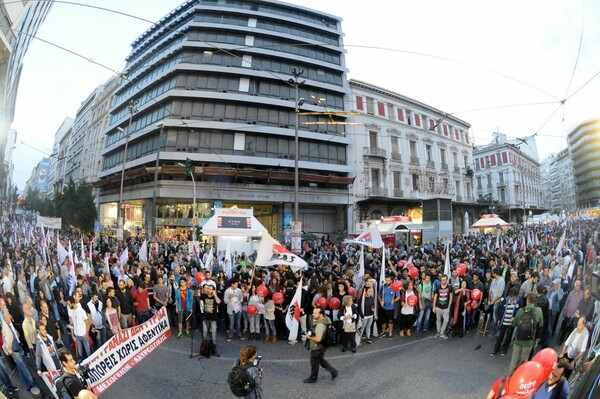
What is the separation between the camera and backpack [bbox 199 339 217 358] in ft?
23.8

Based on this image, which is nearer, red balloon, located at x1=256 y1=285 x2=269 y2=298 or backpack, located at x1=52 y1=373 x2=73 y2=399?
backpack, located at x1=52 y1=373 x2=73 y2=399

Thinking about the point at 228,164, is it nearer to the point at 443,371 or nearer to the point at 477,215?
the point at 443,371

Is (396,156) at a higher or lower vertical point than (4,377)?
higher

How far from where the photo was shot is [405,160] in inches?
1383

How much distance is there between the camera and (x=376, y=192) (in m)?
35.2

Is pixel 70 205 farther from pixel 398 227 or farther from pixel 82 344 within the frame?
pixel 398 227

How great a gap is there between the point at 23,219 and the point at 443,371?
6624mm

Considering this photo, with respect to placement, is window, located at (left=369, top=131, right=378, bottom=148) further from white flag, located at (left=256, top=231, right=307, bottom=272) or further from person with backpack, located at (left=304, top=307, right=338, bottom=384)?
person with backpack, located at (left=304, top=307, right=338, bottom=384)

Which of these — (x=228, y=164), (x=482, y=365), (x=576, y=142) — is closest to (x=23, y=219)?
(x=576, y=142)

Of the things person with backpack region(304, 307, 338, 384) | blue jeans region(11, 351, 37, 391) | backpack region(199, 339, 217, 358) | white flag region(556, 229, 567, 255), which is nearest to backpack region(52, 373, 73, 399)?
blue jeans region(11, 351, 37, 391)

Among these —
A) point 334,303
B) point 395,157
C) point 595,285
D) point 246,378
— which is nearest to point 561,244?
point 595,285

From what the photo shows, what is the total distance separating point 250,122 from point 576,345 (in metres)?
31.2

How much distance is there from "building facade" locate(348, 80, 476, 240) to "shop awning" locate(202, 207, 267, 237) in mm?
18962

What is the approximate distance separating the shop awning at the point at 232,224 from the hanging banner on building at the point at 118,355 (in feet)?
27.6
